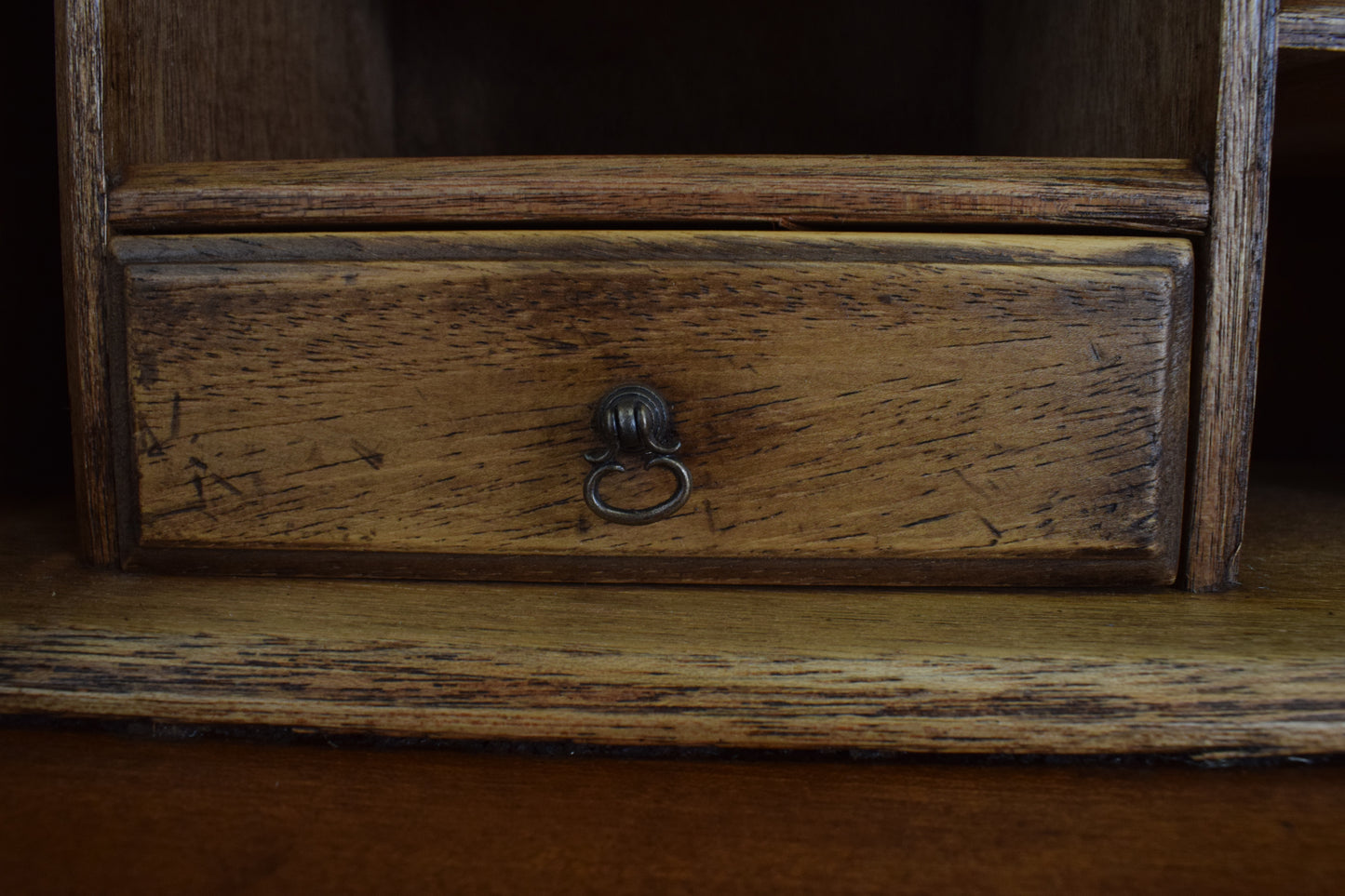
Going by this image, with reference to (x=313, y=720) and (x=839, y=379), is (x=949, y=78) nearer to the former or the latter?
(x=839, y=379)

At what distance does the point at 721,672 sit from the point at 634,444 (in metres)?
0.13

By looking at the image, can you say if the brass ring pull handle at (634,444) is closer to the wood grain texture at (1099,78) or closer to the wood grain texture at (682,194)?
the wood grain texture at (682,194)

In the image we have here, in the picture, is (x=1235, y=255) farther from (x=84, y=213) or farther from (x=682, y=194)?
(x=84, y=213)

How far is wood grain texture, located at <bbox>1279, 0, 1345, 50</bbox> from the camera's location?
464 millimetres

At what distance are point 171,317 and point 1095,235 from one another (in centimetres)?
53

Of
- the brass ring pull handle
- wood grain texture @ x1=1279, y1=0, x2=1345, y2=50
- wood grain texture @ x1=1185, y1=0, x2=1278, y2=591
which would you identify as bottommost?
the brass ring pull handle

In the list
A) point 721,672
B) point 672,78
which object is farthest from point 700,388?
point 672,78

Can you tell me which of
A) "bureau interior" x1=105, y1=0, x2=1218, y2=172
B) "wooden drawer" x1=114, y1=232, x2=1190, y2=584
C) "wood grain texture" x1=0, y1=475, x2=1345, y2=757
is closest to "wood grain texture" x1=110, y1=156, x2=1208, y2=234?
Answer: "wooden drawer" x1=114, y1=232, x2=1190, y2=584

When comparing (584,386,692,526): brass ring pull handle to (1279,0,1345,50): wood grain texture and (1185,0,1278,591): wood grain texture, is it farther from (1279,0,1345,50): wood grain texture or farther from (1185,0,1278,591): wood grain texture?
(1279,0,1345,50): wood grain texture

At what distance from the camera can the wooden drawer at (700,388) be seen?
1.50 feet

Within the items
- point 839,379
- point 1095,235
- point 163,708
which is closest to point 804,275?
point 839,379

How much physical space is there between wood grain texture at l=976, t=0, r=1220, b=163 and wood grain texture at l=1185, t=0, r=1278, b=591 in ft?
0.04

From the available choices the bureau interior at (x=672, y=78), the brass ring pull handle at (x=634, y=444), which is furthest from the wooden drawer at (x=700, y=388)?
the bureau interior at (x=672, y=78)

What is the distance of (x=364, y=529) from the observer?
484 mm
